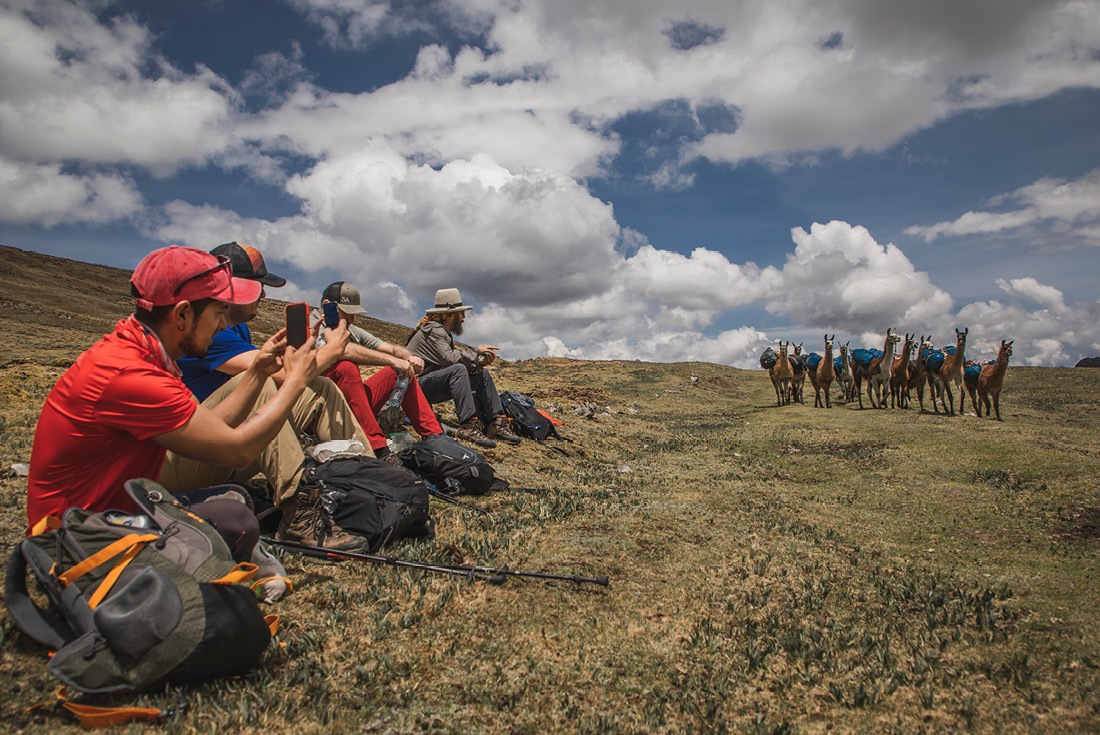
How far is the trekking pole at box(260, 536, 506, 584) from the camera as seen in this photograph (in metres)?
3.80

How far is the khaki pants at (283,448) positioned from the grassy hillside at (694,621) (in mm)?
691

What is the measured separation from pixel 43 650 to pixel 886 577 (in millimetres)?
5353

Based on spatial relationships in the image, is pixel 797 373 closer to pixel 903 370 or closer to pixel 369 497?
pixel 903 370

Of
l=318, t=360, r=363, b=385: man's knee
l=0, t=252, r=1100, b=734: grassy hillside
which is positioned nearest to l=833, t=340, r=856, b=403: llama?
l=0, t=252, r=1100, b=734: grassy hillside

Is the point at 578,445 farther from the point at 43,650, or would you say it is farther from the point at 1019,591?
the point at 43,650

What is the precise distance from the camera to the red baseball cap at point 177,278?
2771 mm

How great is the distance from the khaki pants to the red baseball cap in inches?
27.4

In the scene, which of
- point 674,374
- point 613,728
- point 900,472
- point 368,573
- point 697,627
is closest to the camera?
point 613,728

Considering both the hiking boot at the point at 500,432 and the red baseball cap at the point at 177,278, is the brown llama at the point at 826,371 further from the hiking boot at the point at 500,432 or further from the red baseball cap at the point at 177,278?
the red baseball cap at the point at 177,278

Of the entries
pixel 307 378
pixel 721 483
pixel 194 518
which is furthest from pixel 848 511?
pixel 194 518

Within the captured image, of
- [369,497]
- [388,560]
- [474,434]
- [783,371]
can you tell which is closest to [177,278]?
[369,497]

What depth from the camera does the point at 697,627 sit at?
11.4 feet

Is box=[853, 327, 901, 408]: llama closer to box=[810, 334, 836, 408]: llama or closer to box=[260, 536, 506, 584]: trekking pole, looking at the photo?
box=[810, 334, 836, 408]: llama

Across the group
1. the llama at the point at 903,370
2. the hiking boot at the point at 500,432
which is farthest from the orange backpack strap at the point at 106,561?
the llama at the point at 903,370
